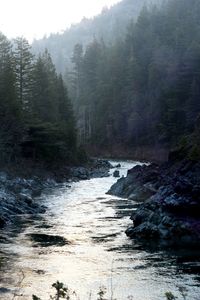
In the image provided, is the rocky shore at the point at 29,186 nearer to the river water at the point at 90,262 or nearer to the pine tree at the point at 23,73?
the river water at the point at 90,262

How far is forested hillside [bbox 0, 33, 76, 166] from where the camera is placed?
45344 millimetres

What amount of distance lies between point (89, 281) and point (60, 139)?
124 ft

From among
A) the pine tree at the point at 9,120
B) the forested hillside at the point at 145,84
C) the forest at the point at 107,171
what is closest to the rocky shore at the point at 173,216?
the forest at the point at 107,171

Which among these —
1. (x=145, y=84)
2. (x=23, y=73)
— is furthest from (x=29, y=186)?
(x=145, y=84)

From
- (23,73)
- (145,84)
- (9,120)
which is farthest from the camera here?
(145,84)

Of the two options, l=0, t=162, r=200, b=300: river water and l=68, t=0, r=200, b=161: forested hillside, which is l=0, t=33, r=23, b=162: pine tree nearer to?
l=0, t=162, r=200, b=300: river water

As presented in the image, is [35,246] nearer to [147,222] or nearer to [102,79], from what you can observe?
[147,222]

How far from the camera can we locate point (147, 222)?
22734 millimetres

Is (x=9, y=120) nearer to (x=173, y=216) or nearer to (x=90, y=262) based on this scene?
(x=173, y=216)

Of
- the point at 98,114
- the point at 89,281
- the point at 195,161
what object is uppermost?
the point at 98,114

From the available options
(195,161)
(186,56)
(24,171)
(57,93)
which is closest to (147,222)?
(195,161)

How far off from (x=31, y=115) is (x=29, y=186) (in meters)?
14.9

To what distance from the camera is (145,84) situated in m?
92.2

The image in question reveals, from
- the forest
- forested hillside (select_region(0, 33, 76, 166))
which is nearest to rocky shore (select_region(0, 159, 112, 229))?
the forest
